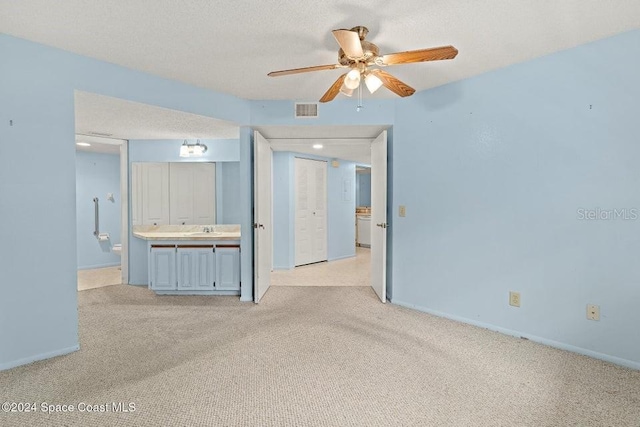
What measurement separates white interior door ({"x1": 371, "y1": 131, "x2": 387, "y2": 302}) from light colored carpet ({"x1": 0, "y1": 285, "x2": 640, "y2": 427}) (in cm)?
66

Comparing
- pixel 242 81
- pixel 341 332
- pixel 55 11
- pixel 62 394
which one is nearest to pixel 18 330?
pixel 62 394

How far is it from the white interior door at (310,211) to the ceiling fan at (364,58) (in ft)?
11.3

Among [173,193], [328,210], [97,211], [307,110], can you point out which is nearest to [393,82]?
[307,110]

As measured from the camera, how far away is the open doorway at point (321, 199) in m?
4.23

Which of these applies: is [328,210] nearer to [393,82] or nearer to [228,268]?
[228,268]

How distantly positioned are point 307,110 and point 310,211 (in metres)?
2.66

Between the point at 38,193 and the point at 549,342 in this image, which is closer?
the point at 38,193

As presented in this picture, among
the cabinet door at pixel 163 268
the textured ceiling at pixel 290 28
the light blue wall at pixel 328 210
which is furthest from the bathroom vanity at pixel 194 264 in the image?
the textured ceiling at pixel 290 28

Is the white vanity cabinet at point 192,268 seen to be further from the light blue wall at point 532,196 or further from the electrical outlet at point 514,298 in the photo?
the electrical outlet at point 514,298

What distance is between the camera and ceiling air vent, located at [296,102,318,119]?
3723 millimetres

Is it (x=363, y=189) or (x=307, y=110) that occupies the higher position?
(x=307, y=110)

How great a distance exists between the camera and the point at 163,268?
13.6ft

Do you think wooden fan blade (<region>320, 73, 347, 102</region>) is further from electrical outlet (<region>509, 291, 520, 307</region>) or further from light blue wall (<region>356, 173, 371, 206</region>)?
light blue wall (<region>356, 173, 371, 206</region>)

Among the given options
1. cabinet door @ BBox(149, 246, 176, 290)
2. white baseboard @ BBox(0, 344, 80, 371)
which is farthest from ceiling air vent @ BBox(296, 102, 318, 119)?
white baseboard @ BBox(0, 344, 80, 371)
